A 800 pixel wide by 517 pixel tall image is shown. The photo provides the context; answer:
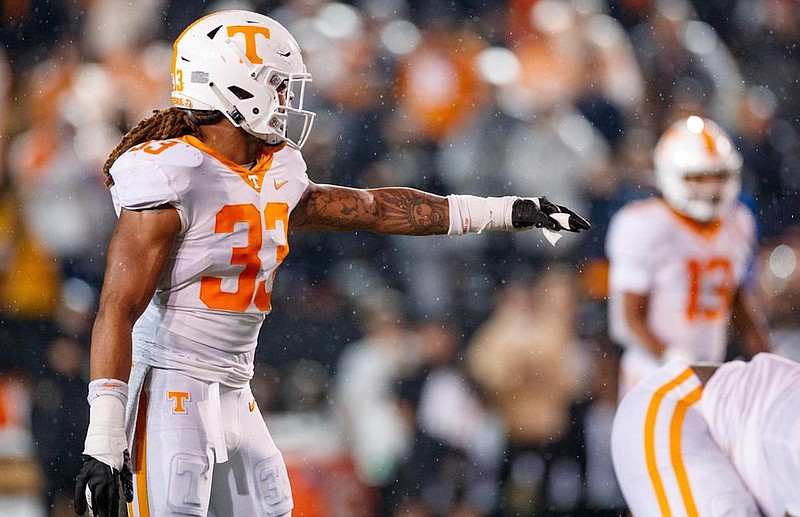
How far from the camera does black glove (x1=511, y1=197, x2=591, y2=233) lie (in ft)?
7.29

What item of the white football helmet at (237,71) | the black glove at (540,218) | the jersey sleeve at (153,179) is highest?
the white football helmet at (237,71)

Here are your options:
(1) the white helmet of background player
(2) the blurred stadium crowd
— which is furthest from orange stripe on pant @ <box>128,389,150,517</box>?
(1) the white helmet of background player

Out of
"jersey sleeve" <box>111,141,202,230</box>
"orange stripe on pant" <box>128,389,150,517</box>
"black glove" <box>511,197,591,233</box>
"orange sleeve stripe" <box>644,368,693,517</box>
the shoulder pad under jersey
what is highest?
the shoulder pad under jersey

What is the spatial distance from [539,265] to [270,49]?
1875 mm

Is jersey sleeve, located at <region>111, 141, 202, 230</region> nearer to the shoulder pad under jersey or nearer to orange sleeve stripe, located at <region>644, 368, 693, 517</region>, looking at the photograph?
the shoulder pad under jersey

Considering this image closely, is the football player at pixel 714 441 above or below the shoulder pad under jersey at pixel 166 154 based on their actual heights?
below

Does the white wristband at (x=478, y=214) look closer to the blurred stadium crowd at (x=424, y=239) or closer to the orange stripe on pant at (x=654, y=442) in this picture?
the orange stripe on pant at (x=654, y=442)

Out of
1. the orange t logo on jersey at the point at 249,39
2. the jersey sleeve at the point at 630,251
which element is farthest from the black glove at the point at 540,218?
the jersey sleeve at the point at 630,251

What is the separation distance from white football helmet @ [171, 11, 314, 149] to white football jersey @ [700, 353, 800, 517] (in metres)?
1.12

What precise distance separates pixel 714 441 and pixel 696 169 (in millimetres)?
1493

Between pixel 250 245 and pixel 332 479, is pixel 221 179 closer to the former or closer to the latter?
pixel 250 245

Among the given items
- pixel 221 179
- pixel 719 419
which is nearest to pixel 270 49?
pixel 221 179

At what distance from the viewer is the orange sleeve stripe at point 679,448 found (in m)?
2.31

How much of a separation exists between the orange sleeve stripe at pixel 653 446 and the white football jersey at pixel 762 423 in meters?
0.09
